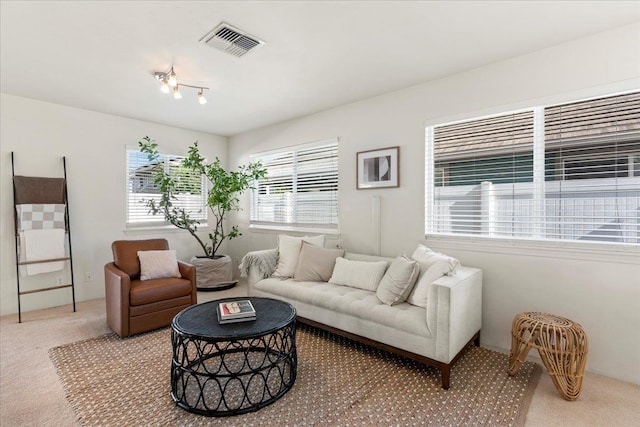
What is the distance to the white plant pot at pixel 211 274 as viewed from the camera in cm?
469

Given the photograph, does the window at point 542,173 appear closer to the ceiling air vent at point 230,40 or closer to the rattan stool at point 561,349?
the rattan stool at point 561,349

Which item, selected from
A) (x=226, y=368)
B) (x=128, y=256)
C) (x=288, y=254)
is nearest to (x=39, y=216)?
(x=128, y=256)

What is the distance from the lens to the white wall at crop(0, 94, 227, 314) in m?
3.72

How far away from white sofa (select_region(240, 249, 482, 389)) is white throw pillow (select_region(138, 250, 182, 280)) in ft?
3.86

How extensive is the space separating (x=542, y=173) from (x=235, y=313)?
2.68 meters

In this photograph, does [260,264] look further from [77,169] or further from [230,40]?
[77,169]

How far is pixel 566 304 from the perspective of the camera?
2.54 metres

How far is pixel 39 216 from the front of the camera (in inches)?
149

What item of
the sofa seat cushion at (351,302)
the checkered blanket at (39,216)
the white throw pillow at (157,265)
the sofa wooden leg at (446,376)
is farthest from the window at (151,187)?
the sofa wooden leg at (446,376)

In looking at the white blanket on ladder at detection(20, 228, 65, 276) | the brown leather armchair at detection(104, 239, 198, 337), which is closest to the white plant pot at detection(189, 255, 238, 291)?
the brown leather armchair at detection(104, 239, 198, 337)

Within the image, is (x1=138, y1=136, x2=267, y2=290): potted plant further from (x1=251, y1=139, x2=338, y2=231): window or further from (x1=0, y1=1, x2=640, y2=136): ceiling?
(x1=0, y1=1, x2=640, y2=136): ceiling

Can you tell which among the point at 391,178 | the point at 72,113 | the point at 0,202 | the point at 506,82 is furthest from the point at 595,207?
the point at 0,202

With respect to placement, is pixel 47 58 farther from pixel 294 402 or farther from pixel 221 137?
pixel 294 402

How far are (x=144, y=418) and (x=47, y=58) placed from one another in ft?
9.86
